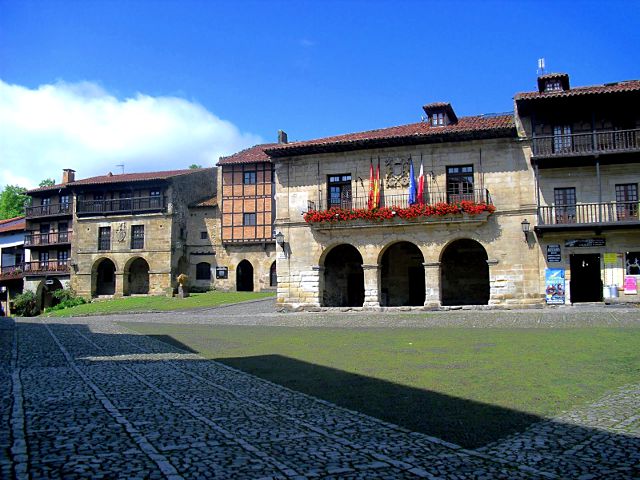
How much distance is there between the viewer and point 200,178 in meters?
45.8

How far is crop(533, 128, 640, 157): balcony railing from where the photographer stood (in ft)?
76.2

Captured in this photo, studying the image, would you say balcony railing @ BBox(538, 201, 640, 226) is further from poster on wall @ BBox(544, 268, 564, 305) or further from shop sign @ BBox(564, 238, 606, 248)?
poster on wall @ BBox(544, 268, 564, 305)

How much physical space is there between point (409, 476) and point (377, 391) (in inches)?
146

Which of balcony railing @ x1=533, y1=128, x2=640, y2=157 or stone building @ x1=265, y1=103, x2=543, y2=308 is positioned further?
stone building @ x1=265, y1=103, x2=543, y2=308

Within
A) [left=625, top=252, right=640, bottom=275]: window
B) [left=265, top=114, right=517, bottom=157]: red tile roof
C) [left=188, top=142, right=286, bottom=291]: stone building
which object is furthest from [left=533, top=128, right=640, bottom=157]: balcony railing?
[left=188, top=142, right=286, bottom=291]: stone building

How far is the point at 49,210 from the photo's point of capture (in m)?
47.7

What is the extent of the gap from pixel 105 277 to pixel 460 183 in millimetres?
31080

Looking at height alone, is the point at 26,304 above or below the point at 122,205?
below

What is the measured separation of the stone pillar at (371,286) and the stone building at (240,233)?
14.9 metres

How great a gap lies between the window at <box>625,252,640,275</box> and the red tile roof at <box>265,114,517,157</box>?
270 inches

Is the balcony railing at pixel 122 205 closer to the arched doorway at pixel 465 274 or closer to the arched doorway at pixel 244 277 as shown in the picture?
Answer: the arched doorway at pixel 244 277

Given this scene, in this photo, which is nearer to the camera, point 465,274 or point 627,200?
point 627,200

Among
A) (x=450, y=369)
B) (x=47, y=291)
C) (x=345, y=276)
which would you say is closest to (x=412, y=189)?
(x=345, y=276)

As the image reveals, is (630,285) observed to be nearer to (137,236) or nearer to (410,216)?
(410,216)
